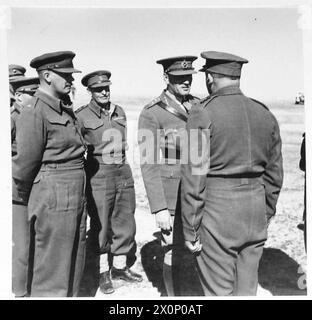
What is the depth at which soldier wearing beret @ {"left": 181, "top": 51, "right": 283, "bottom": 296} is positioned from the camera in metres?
2.55

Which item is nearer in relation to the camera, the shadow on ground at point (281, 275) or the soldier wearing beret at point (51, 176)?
the soldier wearing beret at point (51, 176)

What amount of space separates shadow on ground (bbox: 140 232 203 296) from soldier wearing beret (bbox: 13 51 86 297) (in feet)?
3.27

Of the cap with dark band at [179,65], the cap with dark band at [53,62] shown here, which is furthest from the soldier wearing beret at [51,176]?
the cap with dark band at [179,65]

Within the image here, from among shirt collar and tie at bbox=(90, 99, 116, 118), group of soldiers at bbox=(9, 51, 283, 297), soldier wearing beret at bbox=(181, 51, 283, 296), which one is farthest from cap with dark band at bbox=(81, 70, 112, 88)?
soldier wearing beret at bbox=(181, 51, 283, 296)

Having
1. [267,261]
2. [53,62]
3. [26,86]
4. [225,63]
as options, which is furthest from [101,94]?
[267,261]

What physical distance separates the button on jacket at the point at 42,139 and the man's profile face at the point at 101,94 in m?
0.97

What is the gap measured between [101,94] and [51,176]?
4.45 feet

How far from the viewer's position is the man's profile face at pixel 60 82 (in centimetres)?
282

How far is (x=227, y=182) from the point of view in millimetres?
2621

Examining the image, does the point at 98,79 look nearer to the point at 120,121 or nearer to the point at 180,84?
the point at 120,121

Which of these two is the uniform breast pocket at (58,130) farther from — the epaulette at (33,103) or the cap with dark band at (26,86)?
the cap with dark band at (26,86)

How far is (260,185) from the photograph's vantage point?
2.75 meters
